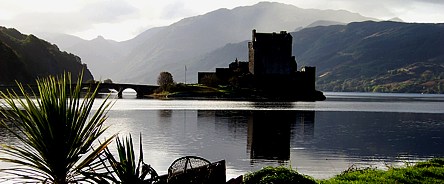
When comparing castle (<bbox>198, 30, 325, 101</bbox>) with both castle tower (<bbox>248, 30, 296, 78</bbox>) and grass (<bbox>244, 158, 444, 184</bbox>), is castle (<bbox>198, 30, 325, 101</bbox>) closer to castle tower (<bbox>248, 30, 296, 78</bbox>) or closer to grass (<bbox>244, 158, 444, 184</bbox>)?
castle tower (<bbox>248, 30, 296, 78</bbox>)

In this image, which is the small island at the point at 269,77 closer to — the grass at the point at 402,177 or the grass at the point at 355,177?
the grass at the point at 402,177

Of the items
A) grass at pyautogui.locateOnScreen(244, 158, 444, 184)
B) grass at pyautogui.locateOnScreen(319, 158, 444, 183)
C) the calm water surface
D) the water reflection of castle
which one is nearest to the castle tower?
the water reflection of castle

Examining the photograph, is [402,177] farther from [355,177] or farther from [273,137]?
[273,137]

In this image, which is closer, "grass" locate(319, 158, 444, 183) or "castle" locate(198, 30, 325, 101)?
"grass" locate(319, 158, 444, 183)

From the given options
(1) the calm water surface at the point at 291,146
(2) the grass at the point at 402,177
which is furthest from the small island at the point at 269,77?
(2) the grass at the point at 402,177

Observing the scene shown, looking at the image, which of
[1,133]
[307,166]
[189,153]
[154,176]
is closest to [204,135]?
[189,153]

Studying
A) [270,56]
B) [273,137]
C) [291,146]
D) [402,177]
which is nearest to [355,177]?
[402,177]

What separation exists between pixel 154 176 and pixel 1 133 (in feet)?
142

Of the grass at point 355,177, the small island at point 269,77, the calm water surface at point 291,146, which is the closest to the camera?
the grass at point 355,177

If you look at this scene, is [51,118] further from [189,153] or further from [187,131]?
[187,131]

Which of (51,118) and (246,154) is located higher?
(51,118)

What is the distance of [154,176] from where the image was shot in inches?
431

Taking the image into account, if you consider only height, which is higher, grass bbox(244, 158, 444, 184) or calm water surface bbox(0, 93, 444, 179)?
grass bbox(244, 158, 444, 184)

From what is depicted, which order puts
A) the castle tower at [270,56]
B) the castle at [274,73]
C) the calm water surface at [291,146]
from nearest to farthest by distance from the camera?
the calm water surface at [291,146] → the castle at [274,73] → the castle tower at [270,56]
